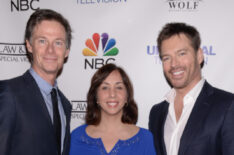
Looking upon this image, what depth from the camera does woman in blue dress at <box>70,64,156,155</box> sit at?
2.52 m

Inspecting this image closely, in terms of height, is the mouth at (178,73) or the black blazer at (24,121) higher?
the mouth at (178,73)

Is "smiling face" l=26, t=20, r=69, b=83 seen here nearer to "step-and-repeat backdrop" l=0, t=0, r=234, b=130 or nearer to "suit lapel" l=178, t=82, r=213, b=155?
"step-and-repeat backdrop" l=0, t=0, r=234, b=130

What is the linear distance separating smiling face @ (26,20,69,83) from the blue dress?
0.70m

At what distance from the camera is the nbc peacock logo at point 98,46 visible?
10.4ft

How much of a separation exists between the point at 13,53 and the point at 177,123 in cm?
220

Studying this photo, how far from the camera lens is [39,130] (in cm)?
200

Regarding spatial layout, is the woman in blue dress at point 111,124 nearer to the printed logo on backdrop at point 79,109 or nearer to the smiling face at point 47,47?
the printed logo on backdrop at point 79,109

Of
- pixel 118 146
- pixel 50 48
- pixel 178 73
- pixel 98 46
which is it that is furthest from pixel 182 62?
pixel 98 46

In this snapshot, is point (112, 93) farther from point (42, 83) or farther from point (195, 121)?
point (195, 121)

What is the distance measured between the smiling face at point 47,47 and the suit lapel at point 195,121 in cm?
118

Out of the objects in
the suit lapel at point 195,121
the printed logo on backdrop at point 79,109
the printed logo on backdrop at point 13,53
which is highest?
the printed logo on backdrop at point 13,53

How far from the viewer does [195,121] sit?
212 cm

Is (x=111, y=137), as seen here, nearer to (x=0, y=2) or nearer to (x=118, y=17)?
(x=118, y=17)

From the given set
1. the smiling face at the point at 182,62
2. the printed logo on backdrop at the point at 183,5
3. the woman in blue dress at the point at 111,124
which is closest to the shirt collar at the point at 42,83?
the woman in blue dress at the point at 111,124
